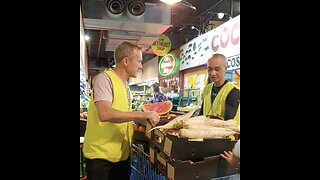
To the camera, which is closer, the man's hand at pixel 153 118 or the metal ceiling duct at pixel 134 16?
the man's hand at pixel 153 118

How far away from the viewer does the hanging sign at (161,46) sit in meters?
6.76

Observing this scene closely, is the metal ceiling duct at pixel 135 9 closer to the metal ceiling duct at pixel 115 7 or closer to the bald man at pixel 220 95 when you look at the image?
the metal ceiling duct at pixel 115 7

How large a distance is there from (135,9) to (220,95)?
2.68 metres

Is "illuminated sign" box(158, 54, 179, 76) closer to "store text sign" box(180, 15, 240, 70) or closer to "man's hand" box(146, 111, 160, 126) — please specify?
"store text sign" box(180, 15, 240, 70)

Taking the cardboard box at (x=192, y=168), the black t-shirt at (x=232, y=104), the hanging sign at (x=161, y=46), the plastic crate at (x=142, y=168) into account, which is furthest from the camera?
the hanging sign at (x=161, y=46)

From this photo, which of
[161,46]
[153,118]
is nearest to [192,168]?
[153,118]

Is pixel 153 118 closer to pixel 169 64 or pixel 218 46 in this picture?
pixel 218 46

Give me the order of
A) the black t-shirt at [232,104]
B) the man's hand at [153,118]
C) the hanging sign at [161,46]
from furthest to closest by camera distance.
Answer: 1. the hanging sign at [161,46]
2. the black t-shirt at [232,104]
3. the man's hand at [153,118]

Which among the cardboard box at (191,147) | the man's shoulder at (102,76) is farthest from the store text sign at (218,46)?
the cardboard box at (191,147)

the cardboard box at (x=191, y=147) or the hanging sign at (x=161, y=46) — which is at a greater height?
the hanging sign at (x=161, y=46)

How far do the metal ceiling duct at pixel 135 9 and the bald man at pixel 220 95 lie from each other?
2.41m
